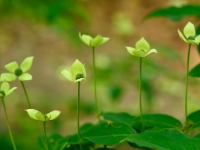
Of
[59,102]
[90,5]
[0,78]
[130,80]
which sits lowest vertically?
[59,102]

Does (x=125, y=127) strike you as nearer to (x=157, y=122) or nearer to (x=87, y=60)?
(x=157, y=122)

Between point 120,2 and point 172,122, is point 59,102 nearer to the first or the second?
point 120,2

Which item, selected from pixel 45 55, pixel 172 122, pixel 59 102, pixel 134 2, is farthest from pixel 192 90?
pixel 172 122

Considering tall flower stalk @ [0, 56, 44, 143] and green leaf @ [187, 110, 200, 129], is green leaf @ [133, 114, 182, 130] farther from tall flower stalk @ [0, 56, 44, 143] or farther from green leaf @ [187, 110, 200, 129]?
tall flower stalk @ [0, 56, 44, 143]

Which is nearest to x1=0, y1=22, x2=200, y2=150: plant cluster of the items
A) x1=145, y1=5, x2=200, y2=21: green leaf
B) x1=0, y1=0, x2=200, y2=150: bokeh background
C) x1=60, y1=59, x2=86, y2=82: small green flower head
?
x1=60, y1=59, x2=86, y2=82: small green flower head

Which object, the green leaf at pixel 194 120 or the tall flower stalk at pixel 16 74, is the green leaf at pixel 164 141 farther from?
the tall flower stalk at pixel 16 74

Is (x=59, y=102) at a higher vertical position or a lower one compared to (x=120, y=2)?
lower
